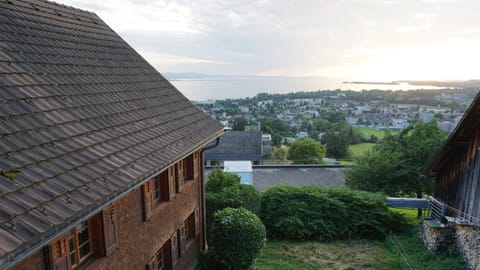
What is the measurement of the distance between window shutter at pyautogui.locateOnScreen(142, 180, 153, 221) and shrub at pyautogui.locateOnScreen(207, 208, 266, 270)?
150 inches

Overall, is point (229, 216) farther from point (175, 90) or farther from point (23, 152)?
point (23, 152)

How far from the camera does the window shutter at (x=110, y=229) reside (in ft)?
16.4

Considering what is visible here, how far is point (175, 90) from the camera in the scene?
986cm

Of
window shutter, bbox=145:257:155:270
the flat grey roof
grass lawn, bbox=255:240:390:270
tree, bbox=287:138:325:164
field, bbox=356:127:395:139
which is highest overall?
window shutter, bbox=145:257:155:270

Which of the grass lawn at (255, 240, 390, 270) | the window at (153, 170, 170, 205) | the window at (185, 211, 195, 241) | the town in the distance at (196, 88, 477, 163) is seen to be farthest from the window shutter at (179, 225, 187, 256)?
the town in the distance at (196, 88, 477, 163)

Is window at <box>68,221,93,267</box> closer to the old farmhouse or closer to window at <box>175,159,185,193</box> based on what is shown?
window at <box>175,159,185,193</box>

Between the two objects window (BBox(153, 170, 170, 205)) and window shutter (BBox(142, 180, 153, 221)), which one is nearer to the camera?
window shutter (BBox(142, 180, 153, 221))

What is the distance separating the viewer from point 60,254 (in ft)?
13.4

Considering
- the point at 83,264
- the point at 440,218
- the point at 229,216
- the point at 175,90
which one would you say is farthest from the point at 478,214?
the point at 83,264

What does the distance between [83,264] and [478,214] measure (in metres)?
11.2

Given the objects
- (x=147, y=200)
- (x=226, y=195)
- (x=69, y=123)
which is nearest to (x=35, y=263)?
(x=69, y=123)

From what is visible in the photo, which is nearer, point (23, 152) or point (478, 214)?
point (23, 152)

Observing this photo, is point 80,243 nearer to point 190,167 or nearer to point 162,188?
point 162,188

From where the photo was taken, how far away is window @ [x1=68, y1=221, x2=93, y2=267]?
14.7 ft
